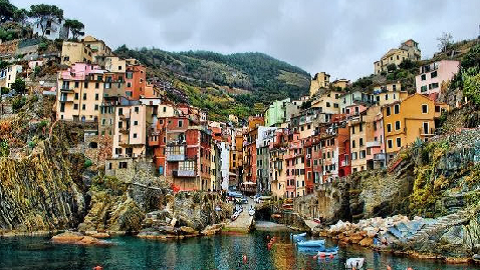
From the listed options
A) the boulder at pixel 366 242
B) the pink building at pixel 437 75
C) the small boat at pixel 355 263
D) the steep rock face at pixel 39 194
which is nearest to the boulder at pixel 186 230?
the steep rock face at pixel 39 194

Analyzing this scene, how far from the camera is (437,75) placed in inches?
3590

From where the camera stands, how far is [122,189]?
80438 mm

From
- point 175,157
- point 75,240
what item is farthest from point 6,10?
point 75,240

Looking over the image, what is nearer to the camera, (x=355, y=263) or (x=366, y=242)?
(x=355, y=263)

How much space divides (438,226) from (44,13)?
12077 centimetres

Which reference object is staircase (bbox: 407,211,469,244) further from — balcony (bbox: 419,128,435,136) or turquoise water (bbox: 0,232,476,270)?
balcony (bbox: 419,128,435,136)

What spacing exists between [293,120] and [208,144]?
2719 centimetres

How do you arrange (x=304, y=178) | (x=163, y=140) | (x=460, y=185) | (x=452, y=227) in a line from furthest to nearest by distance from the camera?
(x=304, y=178), (x=163, y=140), (x=460, y=185), (x=452, y=227)

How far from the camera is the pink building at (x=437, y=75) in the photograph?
9000 cm

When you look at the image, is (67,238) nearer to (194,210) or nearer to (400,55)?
(194,210)

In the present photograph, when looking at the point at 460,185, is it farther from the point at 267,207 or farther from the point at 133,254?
the point at 267,207

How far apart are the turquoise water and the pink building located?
46381 mm

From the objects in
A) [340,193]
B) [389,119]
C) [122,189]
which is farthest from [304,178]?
[122,189]

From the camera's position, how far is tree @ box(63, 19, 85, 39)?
134500 mm
